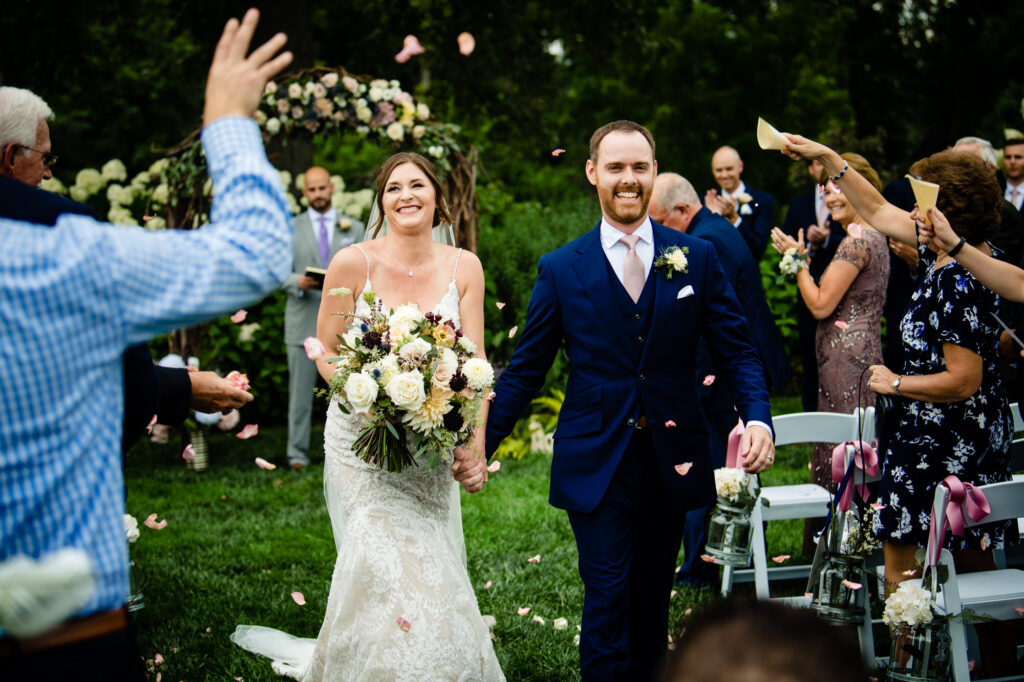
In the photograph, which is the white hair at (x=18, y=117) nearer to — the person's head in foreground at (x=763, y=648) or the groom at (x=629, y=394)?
the groom at (x=629, y=394)

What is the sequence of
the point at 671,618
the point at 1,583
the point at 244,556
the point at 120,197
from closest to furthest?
the point at 1,583
the point at 671,618
the point at 244,556
the point at 120,197

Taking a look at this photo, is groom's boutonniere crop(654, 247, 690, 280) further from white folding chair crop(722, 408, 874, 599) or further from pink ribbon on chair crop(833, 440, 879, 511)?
white folding chair crop(722, 408, 874, 599)

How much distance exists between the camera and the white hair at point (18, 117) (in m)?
2.61

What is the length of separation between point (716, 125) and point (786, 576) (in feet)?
52.0

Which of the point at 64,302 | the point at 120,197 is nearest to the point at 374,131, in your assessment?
the point at 120,197

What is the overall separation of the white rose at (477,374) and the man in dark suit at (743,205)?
417cm

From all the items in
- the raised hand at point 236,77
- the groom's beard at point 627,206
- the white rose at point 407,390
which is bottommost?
the white rose at point 407,390

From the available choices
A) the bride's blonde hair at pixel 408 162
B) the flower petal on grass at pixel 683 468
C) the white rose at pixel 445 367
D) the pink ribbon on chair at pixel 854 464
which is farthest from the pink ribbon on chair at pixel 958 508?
the bride's blonde hair at pixel 408 162

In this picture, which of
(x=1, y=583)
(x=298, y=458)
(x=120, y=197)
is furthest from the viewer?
(x=120, y=197)

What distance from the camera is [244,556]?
6.33 metres

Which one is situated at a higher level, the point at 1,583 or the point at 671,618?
the point at 1,583

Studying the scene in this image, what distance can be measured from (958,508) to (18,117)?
362 cm

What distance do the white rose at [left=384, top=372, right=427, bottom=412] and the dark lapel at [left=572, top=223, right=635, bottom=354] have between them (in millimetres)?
766

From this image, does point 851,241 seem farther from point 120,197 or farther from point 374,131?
point 120,197
